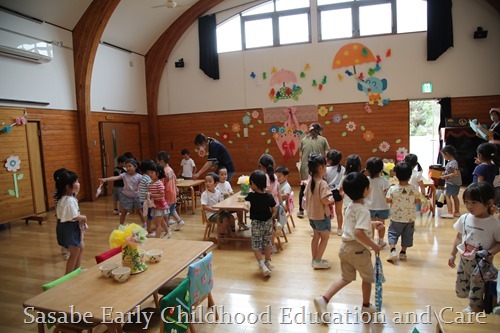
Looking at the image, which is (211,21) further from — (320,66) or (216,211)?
(216,211)

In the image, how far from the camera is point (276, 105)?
29.6 ft

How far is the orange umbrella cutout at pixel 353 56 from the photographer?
8.23 meters

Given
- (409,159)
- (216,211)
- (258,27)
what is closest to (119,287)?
(216,211)

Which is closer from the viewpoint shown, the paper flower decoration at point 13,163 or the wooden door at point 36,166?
the paper flower decoration at point 13,163

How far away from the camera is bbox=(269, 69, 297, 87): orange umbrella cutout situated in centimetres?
881

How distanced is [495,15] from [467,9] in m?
0.62

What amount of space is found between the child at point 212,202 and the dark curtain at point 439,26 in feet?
21.4

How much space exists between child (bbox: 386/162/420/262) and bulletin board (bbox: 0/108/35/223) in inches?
263

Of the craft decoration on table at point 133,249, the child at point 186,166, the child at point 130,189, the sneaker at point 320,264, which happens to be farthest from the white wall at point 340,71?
the craft decoration on table at point 133,249

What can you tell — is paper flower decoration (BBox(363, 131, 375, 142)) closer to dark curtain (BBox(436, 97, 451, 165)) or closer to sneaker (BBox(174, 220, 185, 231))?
dark curtain (BBox(436, 97, 451, 165))

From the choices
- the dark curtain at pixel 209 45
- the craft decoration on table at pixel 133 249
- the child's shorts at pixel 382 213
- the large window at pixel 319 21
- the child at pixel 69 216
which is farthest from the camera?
the dark curtain at pixel 209 45

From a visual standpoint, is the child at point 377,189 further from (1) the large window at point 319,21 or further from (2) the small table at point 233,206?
(1) the large window at point 319,21

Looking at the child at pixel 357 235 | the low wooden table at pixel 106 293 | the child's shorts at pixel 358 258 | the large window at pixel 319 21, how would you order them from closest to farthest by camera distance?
1. the low wooden table at pixel 106 293
2. the child at pixel 357 235
3. the child's shorts at pixel 358 258
4. the large window at pixel 319 21

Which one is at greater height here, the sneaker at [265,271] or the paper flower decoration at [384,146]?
the paper flower decoration at [384,146]
